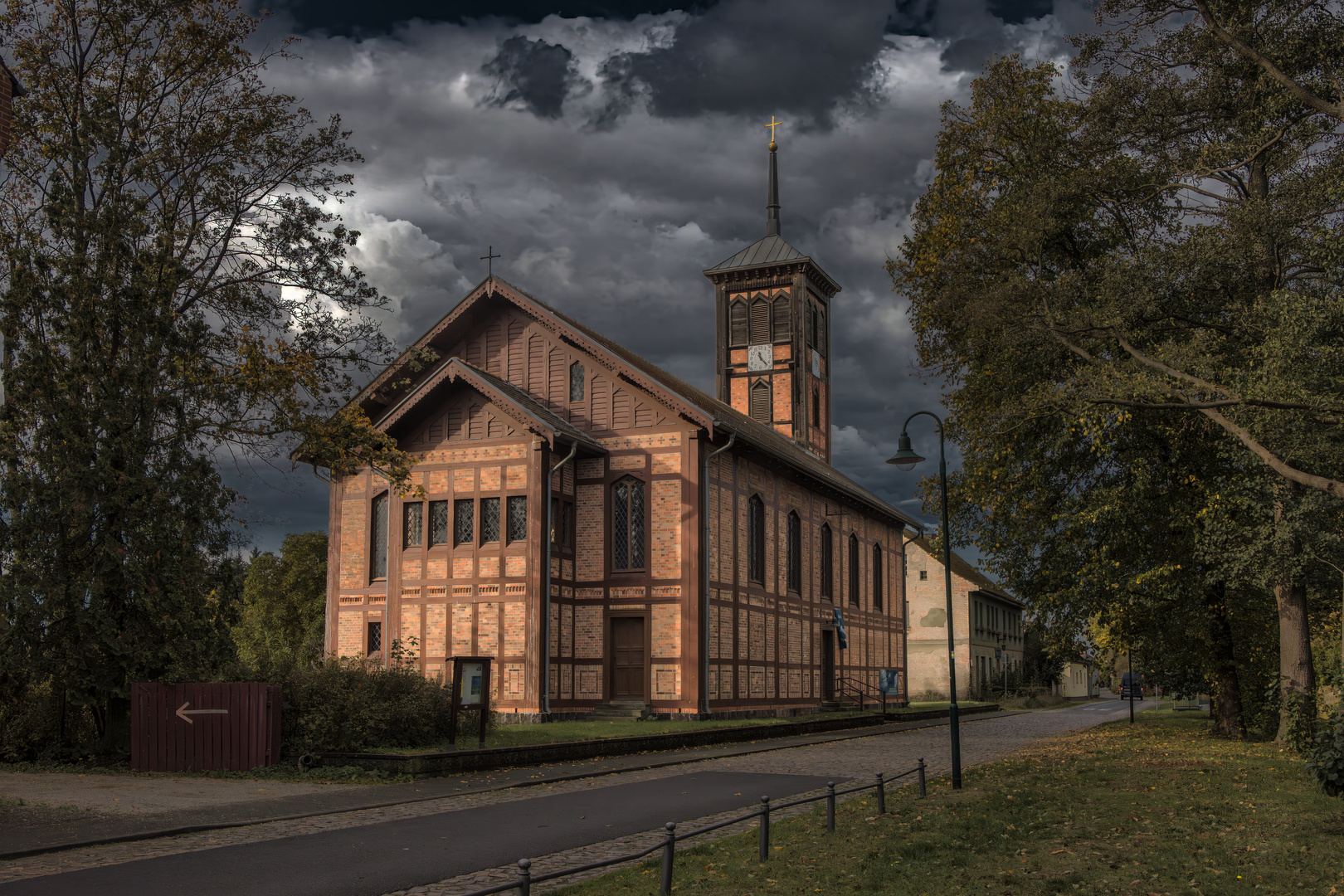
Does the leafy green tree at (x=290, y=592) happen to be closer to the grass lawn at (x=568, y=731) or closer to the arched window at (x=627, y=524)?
the arched window at (x=627, y=524)

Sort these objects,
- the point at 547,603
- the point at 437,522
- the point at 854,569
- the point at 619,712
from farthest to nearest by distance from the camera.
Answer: the point at 854,569 → the point at 437,522 → the point at 619,712 → the point at 547,603

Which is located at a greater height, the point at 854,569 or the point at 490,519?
the point at 490,519

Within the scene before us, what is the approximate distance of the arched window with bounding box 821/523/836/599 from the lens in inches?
1526

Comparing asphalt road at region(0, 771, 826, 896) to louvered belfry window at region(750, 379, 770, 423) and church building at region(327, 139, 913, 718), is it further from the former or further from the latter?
louvered belfry window at region(750, 379, 770, 423)

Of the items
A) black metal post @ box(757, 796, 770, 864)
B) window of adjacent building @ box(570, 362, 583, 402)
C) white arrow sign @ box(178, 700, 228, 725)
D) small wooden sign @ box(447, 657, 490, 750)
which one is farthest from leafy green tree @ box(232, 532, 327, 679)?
black metal post @ box(757, 796, 770, 864)

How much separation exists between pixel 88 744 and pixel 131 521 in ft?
12.4

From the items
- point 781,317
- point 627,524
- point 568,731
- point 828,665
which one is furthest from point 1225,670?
point 781,317

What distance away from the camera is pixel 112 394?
57.7 feet

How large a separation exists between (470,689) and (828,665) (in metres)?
22.0

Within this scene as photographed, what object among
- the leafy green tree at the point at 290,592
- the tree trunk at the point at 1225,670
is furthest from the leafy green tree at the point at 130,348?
the leafy green tree at the point at 290,592

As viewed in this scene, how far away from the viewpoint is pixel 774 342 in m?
52.9

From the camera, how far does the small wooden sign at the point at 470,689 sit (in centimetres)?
1809

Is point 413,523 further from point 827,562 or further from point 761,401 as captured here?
point 761,401

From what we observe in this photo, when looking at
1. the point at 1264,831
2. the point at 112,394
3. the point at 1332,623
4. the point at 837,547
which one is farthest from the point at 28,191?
the point at 1332,623
